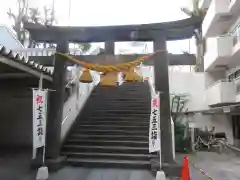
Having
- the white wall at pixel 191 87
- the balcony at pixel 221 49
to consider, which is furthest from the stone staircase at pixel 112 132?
the balcony at pixel 221 49

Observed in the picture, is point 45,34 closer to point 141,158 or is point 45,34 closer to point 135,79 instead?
point 135,79

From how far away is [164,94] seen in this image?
860 centimetres

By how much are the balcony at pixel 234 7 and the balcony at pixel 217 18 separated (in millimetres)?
436

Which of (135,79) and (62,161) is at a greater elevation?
(135,79)

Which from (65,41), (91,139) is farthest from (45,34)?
(91,139)

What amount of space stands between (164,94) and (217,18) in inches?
384

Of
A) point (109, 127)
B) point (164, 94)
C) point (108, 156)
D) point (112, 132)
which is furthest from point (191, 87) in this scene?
point (108, 156)

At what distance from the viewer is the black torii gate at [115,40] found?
8539 mm

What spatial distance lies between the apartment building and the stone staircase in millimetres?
4427

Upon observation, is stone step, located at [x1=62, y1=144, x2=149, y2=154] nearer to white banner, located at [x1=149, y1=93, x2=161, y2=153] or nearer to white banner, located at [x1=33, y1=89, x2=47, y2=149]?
white banner, located at [x1=149, y1=93, x2=161, y2=153]

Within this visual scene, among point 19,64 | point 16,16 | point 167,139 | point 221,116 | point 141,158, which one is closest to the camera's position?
point 19,64

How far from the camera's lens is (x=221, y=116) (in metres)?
17.9

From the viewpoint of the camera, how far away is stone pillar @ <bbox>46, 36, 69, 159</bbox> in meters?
8.83

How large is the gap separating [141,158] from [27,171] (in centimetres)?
377
